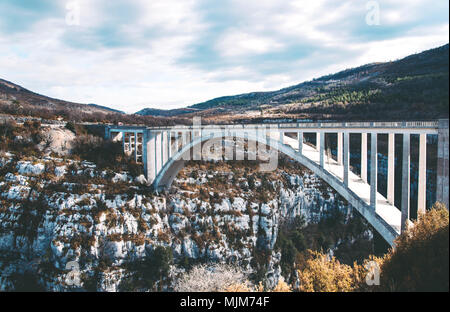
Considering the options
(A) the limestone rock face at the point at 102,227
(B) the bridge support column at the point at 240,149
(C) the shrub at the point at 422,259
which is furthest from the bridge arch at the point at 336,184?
(B) the bridge support column at the point at 240,149

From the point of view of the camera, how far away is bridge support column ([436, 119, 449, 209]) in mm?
10406

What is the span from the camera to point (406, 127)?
12.8 meters

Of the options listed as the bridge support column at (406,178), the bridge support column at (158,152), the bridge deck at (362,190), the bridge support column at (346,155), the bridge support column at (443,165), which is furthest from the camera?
the bridge support column at (158,152)

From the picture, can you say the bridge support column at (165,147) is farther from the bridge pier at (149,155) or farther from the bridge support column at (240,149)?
the bridge support column at (240,149)

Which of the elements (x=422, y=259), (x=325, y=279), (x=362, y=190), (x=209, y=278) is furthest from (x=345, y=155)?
(x=209, y=278)

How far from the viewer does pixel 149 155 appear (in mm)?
35438

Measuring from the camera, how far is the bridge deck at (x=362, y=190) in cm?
1449

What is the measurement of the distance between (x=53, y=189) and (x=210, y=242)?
58.7 ft

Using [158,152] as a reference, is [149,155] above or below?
below

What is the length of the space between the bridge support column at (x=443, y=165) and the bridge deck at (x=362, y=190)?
3.94m

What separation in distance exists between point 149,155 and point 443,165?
3022 cm

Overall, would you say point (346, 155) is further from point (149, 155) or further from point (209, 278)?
point (149, 155)
